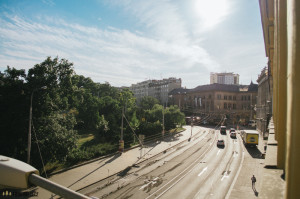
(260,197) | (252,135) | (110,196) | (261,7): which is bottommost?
(110,196)

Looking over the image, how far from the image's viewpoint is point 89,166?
22.5 m

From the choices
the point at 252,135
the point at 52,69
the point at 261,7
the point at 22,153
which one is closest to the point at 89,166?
the point at 22,153

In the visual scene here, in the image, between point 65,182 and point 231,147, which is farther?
point 231,147

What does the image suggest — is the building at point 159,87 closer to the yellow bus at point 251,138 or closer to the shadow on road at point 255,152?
the yellow bus at point 251,138

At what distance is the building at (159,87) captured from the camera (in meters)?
105

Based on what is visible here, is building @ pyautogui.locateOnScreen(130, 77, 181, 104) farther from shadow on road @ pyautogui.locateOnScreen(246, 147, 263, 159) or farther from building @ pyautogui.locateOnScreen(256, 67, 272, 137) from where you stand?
shadow on road @ pyautogui.locateOnScreen(246, 147, 263, 159)

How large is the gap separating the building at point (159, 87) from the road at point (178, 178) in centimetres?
7292

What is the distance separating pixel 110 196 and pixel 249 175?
14.0m

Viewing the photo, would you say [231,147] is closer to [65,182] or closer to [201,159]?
[201,159]

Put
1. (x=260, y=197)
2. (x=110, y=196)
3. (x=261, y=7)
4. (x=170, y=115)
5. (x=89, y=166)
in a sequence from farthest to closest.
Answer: (x=170, y=115) < (x=89, y=166) < (x=110, y=196) < (x=261, y=7) < (x=260, y=197)

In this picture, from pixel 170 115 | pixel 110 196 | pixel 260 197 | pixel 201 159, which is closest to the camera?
pixel 260 197

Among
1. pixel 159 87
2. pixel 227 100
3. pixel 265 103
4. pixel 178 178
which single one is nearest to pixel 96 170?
pixel 178 178

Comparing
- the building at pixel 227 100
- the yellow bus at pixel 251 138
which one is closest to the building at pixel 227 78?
the building at pixel 227 100

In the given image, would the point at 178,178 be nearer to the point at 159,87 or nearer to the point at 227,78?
the point at 159,87
